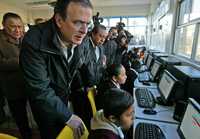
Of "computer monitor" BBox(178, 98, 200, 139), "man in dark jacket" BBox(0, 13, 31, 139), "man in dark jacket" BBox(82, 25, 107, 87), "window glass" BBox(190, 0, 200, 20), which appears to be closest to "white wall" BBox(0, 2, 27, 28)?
"man in dark jacket" BBox(82, 25, 107, 87)

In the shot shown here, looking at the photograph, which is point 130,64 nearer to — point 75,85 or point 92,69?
point 92,69

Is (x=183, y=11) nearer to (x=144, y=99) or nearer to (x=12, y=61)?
(x=144, y=99)

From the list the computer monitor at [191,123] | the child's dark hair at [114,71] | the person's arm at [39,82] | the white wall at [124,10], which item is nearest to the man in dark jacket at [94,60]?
the child's dark hair at [114,71]

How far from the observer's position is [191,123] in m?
1.01

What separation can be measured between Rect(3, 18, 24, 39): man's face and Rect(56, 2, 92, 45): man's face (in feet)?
2.46

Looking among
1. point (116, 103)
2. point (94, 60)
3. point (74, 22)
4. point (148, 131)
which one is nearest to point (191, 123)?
point (148, 131)

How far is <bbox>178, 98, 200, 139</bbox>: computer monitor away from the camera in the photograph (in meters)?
0.93

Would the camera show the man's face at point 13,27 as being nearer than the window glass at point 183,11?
Yes

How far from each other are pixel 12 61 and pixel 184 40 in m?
2.68

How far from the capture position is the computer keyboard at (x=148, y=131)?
1145 millimetres

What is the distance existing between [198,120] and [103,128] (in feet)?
1.67

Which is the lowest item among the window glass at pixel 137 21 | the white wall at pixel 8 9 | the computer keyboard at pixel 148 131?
the computer keyboard at pixel 148 131

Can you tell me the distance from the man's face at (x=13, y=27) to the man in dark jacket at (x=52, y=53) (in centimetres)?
66

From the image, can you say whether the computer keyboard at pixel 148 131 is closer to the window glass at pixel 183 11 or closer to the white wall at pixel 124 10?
the window glass at pixel 183 11
